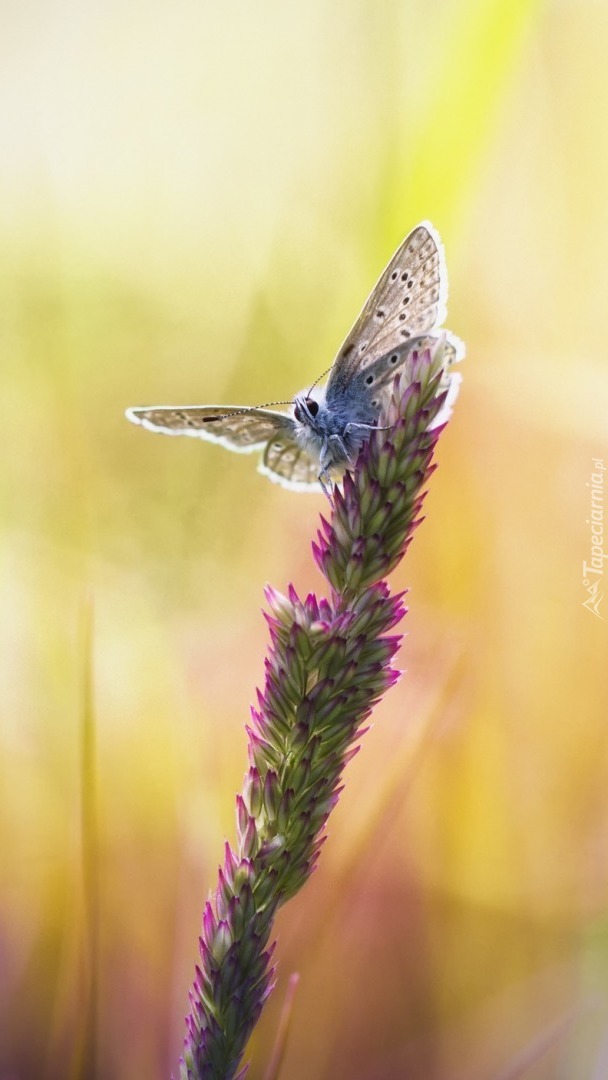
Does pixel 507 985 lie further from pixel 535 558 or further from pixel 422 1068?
pixel 535 558

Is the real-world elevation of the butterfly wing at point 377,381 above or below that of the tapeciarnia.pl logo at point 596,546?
above

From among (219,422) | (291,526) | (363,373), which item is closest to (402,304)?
(363,373)

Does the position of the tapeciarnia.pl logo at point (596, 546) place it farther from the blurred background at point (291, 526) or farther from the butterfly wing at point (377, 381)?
the butterfly wing at point (377, 381)

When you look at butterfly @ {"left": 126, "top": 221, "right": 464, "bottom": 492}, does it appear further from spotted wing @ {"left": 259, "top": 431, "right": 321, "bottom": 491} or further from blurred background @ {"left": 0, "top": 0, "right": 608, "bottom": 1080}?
blurred background @ {"left": 0, "top": 0, "right": 608, "bottom": 1080}

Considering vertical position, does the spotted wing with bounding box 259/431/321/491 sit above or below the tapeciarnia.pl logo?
above

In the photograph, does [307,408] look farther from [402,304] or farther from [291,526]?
[291,526]

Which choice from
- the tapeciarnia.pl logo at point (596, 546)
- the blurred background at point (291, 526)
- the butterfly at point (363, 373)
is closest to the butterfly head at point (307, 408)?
the butterfly at point (363, 373)

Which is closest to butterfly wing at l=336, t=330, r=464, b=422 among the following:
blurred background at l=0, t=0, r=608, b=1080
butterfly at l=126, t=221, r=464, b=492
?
butterfly at l=126, t=221, r=464, b=492
